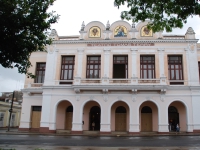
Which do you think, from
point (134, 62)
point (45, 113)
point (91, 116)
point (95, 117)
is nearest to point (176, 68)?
point (134, 62)

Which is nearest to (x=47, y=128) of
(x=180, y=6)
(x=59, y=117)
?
(x=59, y=117)

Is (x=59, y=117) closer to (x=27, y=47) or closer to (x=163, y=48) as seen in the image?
(x=163, y=48)

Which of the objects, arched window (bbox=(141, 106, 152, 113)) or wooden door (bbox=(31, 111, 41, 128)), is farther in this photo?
wooden door (bbox=(31, 111, 41, 128))

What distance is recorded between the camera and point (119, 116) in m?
24.7

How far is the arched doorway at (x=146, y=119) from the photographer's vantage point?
24.1 meters

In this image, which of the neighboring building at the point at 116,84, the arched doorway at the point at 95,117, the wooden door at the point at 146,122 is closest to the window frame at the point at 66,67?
the neighboring building at the point at 116,84

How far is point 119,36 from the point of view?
25281mm

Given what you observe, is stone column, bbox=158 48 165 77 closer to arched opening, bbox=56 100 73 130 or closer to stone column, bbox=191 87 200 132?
stone column, bbox=191 87 200 132

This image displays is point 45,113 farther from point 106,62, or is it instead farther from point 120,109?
point 106,62

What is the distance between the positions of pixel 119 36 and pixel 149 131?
10667mm

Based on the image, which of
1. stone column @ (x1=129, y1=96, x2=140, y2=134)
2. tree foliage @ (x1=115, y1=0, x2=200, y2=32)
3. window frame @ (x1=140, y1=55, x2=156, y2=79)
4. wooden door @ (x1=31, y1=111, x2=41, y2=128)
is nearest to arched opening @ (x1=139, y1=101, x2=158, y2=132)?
stone column @ (x1=129, y1=96, x2=140, y2=134)

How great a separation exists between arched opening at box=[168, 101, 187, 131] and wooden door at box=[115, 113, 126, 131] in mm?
4852

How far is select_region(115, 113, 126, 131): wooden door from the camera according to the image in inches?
959

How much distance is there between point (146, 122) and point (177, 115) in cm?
352
